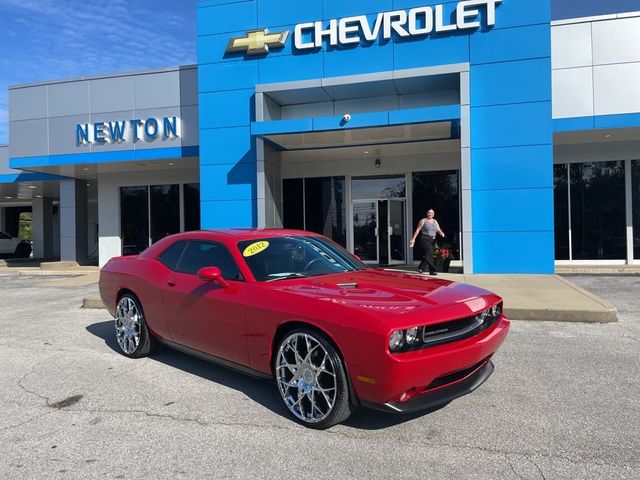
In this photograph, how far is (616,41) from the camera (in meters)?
12.7

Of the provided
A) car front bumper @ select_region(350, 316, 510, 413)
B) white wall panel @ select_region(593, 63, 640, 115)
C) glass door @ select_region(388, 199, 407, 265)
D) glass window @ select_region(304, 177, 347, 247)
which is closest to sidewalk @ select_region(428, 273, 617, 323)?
car front bumper @ select_region(350, 316, 510, 413)

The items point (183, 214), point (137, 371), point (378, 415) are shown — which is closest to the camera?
point (378, 415)

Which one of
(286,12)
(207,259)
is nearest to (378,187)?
(286,12)

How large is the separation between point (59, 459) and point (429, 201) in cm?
1384

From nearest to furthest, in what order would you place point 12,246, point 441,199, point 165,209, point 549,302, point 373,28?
point 549,302 → point 373,28 → point 441,199 → point 165,209 → point 12,246

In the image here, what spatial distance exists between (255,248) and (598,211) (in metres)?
13.9

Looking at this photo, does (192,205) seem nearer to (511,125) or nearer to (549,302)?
(511,125)

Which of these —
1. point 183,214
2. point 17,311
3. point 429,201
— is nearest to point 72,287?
point 17,311

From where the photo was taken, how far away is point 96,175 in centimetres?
1942

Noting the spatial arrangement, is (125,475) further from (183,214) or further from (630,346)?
(183,214)

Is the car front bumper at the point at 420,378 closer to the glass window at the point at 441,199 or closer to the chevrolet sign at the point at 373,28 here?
the chevrolet sign at the point at 373,28

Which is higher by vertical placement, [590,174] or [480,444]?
[590,174]

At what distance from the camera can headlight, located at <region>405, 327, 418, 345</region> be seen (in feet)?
11.1

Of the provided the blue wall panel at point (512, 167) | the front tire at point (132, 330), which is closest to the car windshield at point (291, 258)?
the front tire at point (132, 330)
